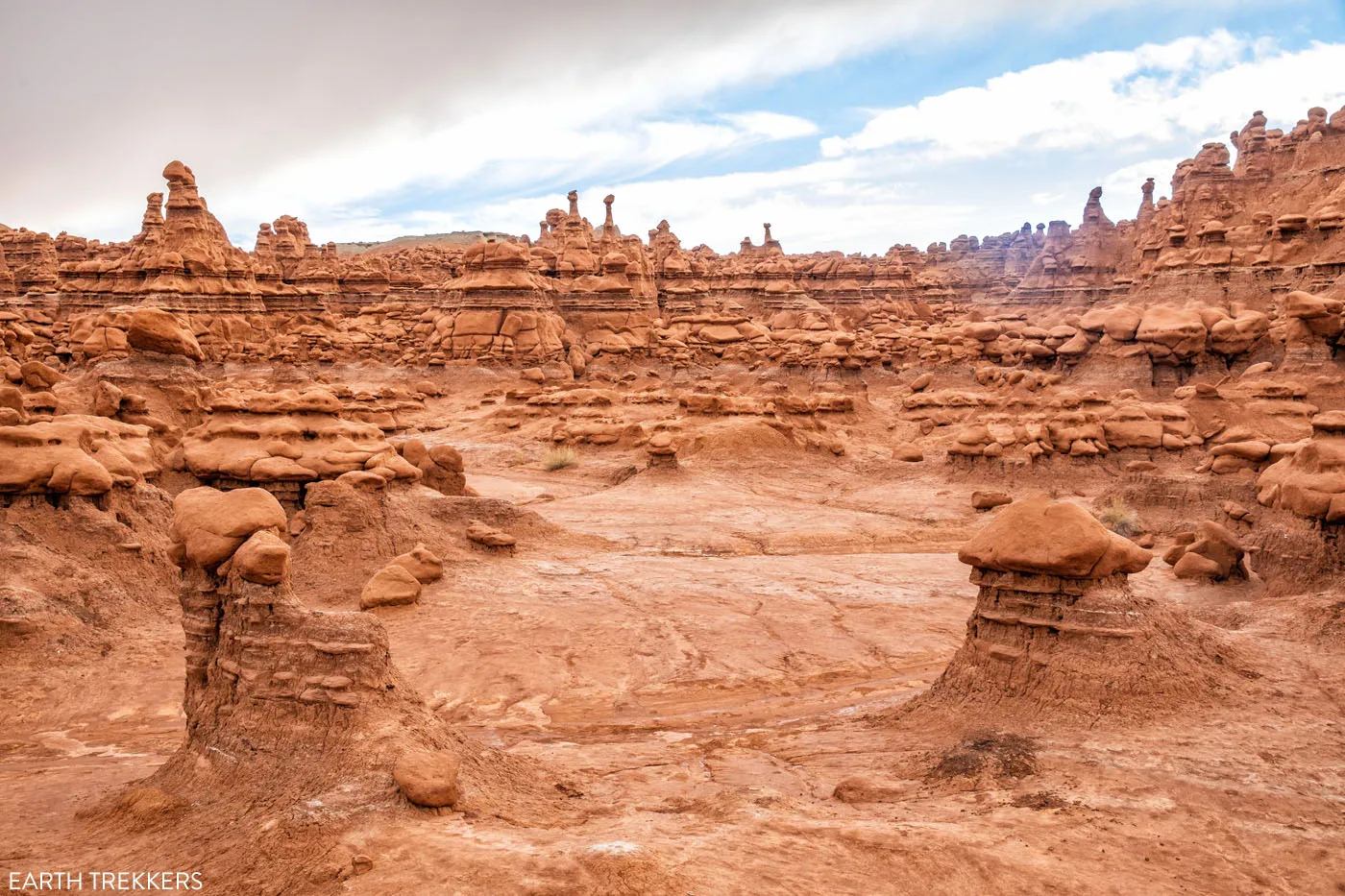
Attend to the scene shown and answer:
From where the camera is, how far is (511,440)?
26.1 metres

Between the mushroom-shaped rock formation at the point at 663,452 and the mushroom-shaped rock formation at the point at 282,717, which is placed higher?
the mushroom-shaped rock formation at the point at 282,717

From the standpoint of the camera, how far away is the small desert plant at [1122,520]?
1630cm

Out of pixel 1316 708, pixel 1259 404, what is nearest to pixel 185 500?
pixel 1316 708

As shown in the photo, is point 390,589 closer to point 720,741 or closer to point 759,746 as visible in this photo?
point 720,741

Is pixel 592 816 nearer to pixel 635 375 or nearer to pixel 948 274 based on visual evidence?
pixel 635 375

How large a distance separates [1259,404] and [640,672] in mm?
19614

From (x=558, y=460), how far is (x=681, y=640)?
13244 mm

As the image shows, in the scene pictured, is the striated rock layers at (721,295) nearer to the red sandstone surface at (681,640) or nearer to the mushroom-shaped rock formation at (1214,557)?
the red sandstone surface at (681,640)

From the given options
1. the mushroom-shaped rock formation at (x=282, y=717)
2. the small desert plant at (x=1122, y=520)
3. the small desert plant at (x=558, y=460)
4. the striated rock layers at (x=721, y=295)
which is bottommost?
the small desert plant at (x=1122, y=520)

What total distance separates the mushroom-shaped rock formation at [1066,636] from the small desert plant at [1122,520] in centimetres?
941

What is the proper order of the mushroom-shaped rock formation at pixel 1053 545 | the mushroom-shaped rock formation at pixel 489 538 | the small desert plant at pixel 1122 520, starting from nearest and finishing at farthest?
the mushroom-shaped rock formation at pixel 1053 545 < the mushroom-shaped rock formation at pixel 489 538 < the small desert plant at pixel 1122 520

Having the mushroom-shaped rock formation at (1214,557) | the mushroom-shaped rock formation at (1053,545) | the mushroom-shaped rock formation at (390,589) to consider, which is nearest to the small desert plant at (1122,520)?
the mushroom-shaped rock formation at (1214,557)

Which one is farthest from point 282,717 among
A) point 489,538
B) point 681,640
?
point 489,538

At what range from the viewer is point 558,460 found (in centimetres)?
2298
